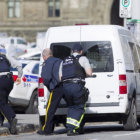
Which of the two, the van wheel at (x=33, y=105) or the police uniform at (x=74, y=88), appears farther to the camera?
the van wheel at (x=33, y=105)

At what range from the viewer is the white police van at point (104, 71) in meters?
13.6

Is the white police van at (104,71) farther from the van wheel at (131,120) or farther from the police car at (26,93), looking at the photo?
the police car at (26,93)

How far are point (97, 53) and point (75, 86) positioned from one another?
947 millimetres

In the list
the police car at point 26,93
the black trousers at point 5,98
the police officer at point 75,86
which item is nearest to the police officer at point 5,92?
the black trousers at point 5,98

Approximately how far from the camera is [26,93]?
19.5 meters

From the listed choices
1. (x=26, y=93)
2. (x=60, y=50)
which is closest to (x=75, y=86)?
(x=60, y=50)

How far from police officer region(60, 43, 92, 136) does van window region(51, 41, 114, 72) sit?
56cm

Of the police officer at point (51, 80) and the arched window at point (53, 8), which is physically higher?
the police officer at point (51, 80)

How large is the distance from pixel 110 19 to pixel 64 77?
47178mm

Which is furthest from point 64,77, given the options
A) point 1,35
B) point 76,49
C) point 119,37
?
point 1,35

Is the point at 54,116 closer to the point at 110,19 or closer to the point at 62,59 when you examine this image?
the point at 62,59

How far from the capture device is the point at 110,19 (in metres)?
60.1

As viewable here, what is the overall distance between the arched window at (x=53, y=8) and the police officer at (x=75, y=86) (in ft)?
168

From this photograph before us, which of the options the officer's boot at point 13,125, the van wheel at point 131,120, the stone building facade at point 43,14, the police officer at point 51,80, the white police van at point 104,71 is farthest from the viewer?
the stone building facade at point 43,14
